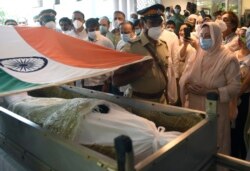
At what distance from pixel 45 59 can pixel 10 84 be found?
0.35 meters

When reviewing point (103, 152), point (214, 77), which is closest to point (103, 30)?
point (214, 77)

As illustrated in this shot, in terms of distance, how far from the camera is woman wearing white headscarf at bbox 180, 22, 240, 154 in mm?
2252

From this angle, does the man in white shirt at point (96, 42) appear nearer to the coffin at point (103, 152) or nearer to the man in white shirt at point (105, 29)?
the man in white shirt at point (105, 29)

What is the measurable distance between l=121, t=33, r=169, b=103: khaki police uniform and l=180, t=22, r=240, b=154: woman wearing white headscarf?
26cm

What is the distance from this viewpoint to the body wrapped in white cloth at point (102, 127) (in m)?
1.35

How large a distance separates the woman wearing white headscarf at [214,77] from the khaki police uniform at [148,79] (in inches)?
10.1

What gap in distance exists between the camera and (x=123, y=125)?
1.47 m

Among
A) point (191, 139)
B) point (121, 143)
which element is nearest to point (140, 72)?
point (191, 139)

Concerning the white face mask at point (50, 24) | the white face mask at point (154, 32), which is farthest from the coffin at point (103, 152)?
the white face mask at point (50, 24)

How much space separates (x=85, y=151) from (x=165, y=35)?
2583 millimetres

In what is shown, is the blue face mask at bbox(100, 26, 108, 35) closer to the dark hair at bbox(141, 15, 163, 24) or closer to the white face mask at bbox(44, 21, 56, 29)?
the white face mask at bbox(44, 21, 56, 29)

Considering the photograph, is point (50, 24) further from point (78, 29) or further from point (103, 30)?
point (103, 30)

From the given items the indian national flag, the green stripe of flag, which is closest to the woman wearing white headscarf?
the indian national flag

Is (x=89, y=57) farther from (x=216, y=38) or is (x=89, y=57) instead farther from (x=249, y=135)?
(x=249, y=135)
